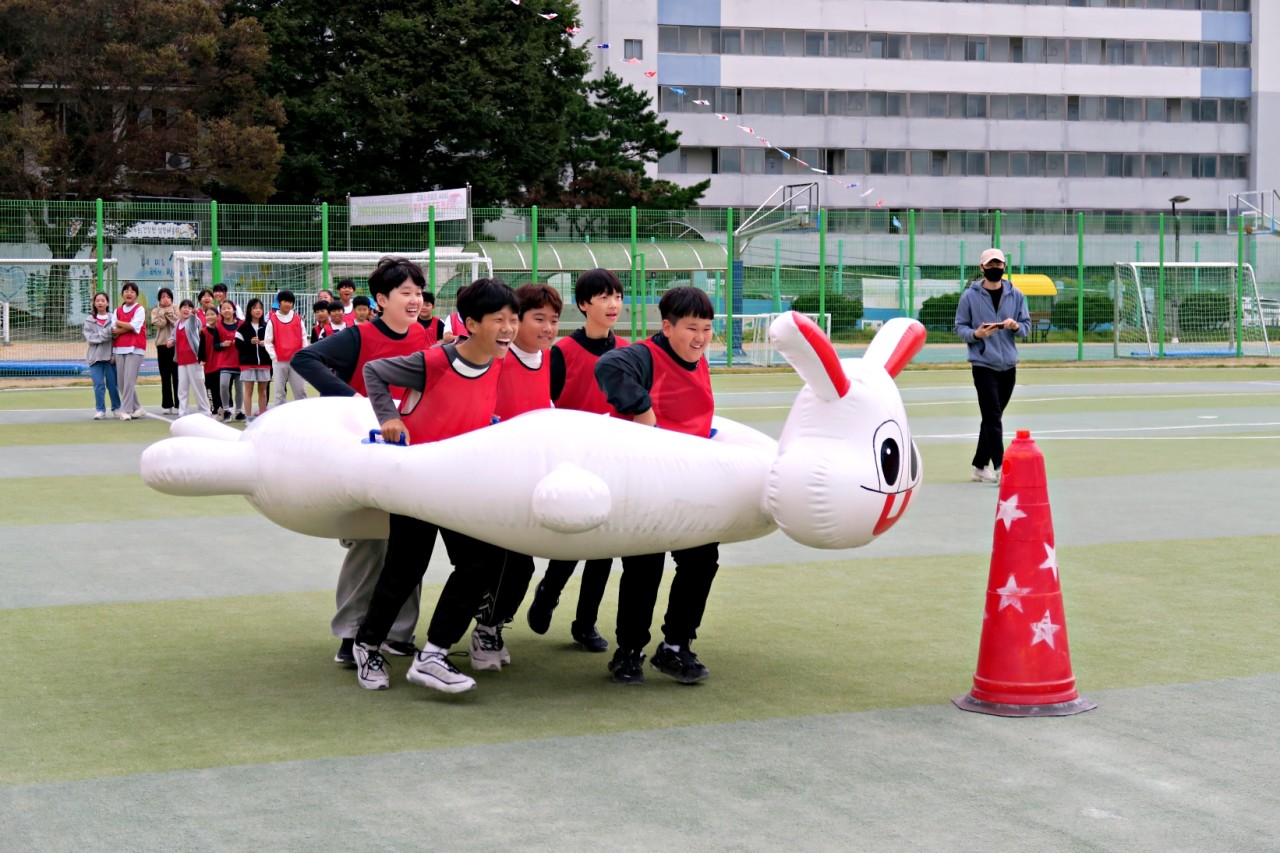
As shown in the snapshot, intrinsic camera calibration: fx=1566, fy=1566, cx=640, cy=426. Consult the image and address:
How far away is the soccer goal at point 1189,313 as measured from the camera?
33.0 metres

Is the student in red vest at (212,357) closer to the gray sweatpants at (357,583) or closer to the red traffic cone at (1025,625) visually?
the gray sweatpants at (357,583)

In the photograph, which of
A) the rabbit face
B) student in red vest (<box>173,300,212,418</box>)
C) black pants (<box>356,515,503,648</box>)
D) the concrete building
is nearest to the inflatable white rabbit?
the rabbit face

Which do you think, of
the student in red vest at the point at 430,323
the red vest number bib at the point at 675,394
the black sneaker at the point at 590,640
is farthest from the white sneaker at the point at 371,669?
the student in red vest at the point at 430,323

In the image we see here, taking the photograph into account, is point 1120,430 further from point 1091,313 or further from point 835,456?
point 1091,313

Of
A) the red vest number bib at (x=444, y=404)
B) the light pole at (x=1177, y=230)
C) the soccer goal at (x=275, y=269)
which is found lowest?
the red vest number bib at (x=444, y=404)

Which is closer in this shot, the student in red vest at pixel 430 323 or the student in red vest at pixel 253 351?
the student in red vest at pixel 430 323

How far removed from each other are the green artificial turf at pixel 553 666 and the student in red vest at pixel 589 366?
0.59 feet

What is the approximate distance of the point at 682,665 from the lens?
617 centimetres

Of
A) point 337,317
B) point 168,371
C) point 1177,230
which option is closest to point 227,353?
point 168,371

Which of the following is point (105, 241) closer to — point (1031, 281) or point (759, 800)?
point (1031, 281)

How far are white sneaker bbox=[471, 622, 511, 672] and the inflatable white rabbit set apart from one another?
769 mm

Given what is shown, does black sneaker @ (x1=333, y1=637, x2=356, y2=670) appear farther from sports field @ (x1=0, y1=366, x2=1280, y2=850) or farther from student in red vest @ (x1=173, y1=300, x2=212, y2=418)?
student in red vest @ (x1=173, y1=300, x2=212, y2=418)

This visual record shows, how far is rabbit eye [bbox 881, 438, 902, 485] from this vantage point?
5766 mm

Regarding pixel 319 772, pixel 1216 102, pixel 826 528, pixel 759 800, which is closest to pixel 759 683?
pixel 826 528
